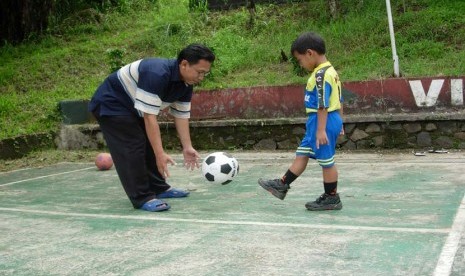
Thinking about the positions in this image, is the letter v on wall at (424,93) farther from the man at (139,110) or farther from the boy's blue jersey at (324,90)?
the man at (139,110)

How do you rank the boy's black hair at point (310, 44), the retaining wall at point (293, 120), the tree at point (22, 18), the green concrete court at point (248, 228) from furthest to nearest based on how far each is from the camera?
the tree at point (22, 18) < the retaining wall at point (293, 120) < the boy's black hair at point (310, 44) < the green concrete court at point (248, 228)

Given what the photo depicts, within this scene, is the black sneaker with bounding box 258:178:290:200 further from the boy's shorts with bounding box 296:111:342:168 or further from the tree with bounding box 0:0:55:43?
the tree with bounding box 0:0:55:43

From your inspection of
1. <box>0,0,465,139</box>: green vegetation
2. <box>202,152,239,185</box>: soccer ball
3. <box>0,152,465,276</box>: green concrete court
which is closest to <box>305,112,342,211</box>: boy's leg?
<box>0,152,465,276</box>: green concrete court

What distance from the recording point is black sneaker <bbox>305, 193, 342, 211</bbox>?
4.61 metres

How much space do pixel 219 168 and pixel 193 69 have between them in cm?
84

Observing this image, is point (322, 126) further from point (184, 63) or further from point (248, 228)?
point (184, 63)

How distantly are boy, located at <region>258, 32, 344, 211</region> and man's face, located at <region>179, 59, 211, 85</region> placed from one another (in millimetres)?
671

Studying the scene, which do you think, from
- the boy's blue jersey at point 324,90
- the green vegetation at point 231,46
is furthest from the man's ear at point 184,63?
the green vegetation at point 231,46

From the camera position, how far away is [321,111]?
441 centimetres

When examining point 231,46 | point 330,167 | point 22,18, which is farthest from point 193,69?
point 22,18

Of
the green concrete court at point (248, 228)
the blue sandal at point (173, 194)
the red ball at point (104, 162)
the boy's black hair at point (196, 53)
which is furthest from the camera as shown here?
the red ball at point (104, 162)

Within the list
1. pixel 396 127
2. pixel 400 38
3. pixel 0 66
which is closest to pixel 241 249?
pixel 396 127

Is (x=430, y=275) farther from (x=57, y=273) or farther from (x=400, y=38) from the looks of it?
(x=400, y=38)

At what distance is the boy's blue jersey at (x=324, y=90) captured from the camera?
14.4ft
